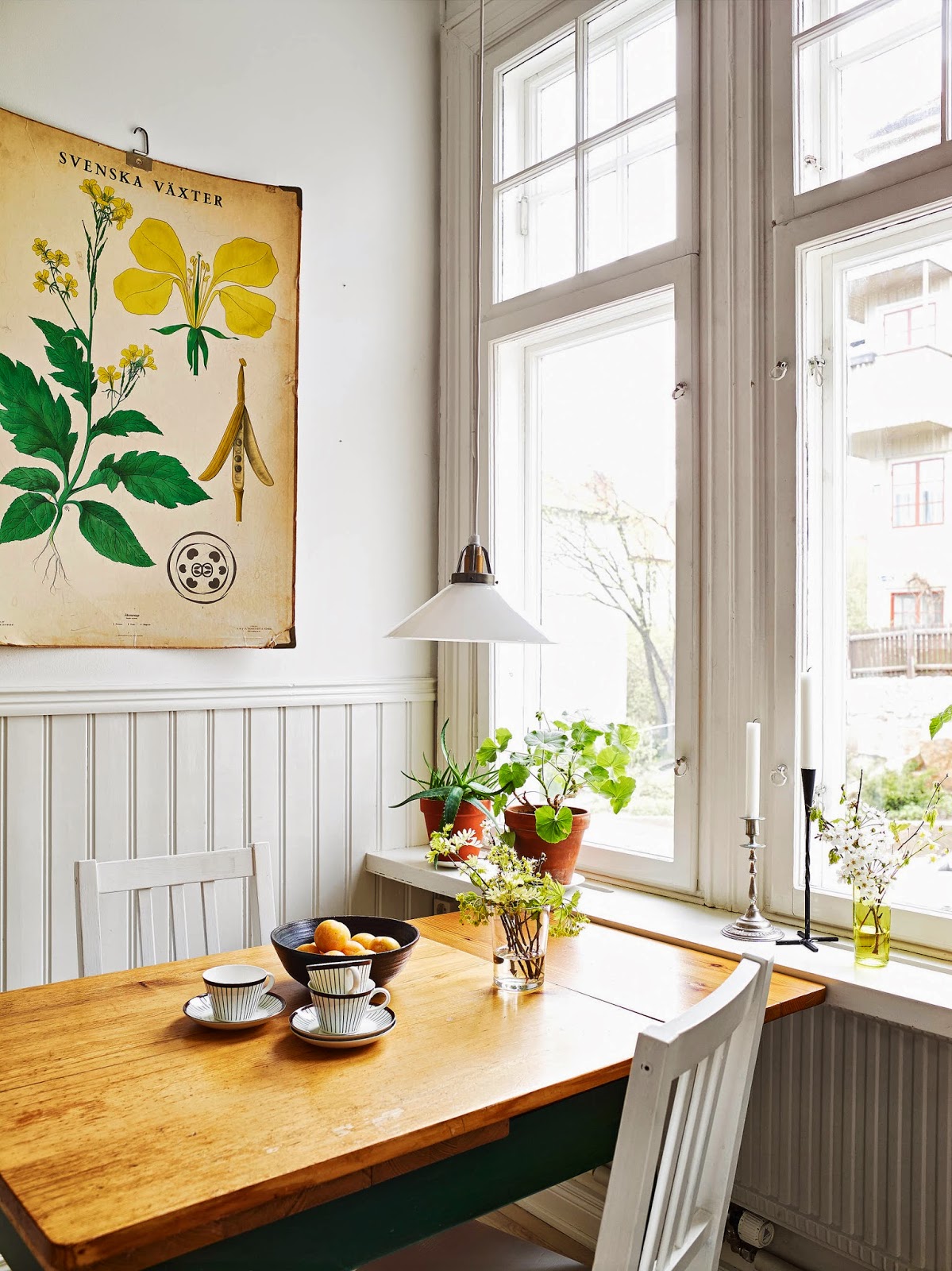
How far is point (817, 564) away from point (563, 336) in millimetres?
969

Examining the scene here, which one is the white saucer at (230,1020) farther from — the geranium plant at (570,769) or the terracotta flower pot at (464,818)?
the terracotta flower pot at (464,818)

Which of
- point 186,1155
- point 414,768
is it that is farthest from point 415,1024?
point 414,768

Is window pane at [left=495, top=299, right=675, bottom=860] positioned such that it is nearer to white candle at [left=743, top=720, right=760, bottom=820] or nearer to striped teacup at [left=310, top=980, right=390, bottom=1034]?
white candle at [left=743, top=720, right=760, bottom=820]

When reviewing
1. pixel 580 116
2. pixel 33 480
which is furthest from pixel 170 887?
pixel 580 116

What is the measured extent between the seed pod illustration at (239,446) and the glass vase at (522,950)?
1252 millimetres

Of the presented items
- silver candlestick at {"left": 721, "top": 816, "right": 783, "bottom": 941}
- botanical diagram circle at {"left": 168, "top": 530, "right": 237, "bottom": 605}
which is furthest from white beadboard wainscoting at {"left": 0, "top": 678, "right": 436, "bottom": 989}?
silver candlestick at {"left": 721, "top": 816, "right": 783, "bottom": 941}

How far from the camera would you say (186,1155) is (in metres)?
1.11

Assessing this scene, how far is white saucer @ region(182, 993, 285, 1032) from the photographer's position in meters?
1.47

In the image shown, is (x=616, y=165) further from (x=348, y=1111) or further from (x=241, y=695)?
(x=348, y=1111)

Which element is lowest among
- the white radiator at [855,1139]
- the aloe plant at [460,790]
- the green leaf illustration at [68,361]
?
the white radiator at [855,1139]

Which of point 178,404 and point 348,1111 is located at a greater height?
point 178,404

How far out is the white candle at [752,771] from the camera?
1875mm

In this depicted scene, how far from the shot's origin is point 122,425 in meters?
2.27

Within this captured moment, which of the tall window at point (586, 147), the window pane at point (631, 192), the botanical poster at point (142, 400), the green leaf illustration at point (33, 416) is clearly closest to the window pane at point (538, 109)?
the tall window at point (586, 147)
